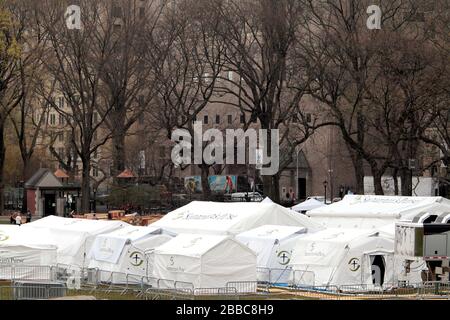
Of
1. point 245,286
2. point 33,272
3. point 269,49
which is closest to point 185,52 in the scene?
point 269,49

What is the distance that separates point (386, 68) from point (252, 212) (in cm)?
1491

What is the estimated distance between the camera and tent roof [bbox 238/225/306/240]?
32.8m

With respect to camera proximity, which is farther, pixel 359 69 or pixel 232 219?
pixel 359 69

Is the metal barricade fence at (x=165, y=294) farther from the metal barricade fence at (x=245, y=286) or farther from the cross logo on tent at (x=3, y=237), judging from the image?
the cross logo on tent at (x=3, y=237)

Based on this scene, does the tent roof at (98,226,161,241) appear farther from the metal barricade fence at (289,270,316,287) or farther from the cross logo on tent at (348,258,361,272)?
the cross logo on tent at (348,258,361,272)

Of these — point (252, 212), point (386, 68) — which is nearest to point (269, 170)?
point (386, 68)

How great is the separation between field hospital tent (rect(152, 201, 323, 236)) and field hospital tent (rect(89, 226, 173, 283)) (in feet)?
11.5

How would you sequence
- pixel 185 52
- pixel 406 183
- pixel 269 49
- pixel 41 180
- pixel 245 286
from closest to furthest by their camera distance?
pixel 245 286
pixel 406 183
pixel 269 49
pixel 185 52
pixel 41 180

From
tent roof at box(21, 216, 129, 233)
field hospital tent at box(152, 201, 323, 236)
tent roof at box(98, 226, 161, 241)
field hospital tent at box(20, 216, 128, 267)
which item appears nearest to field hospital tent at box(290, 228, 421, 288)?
tent roof at box(98, 226, 161, 241)

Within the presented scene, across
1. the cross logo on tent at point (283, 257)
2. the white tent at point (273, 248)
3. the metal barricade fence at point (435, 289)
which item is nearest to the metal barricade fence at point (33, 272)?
the white tent at point (273, 248)

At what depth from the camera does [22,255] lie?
106 feet

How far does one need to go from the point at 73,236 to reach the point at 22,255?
3.68 m

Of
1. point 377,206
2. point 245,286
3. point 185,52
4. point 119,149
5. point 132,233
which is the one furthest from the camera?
point 119,149

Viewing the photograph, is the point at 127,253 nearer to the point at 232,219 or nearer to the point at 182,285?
the point at 182,285
